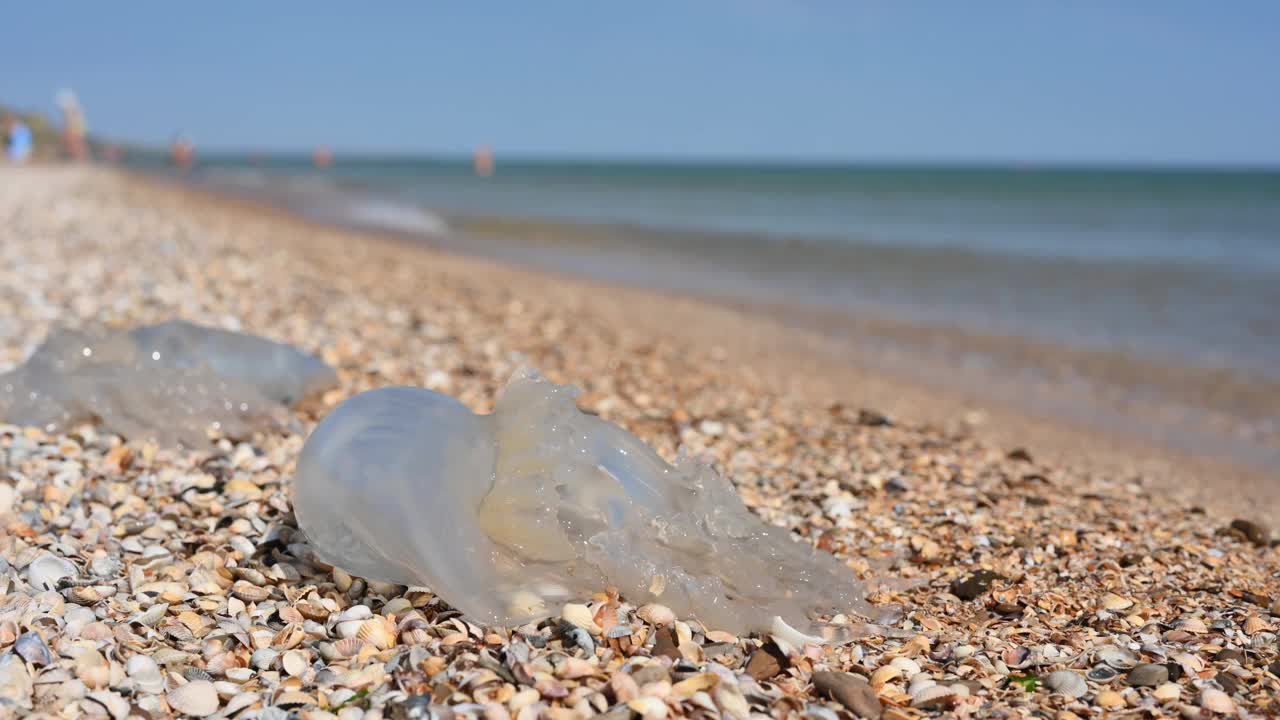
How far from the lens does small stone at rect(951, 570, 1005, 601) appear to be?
3.13 metres

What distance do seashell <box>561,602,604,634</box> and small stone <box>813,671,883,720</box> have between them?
0.60m

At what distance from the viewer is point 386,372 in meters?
5.59

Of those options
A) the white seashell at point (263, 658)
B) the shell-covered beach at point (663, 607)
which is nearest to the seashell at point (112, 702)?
the shell-covered beach at point (663, 607)

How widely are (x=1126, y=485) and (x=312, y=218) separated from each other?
62.7ft

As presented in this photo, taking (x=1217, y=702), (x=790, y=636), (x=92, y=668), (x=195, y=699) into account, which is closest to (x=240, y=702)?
(x=195, y=699)

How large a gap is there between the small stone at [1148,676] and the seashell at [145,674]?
2.46 meters

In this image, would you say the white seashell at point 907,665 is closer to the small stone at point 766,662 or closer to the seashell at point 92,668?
the small stone at point 766,662

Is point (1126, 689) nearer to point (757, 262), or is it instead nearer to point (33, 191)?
point (757, 262)

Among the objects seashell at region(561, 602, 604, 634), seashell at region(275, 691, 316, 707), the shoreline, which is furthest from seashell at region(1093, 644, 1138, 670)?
the shoreline

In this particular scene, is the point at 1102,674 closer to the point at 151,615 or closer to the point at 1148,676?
the point at 1148,676

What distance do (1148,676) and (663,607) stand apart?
50.3 inches

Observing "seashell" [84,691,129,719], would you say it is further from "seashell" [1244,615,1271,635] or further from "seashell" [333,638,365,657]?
"seashell" [1244,615,1271,635]

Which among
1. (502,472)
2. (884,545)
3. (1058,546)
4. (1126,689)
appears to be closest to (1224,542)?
(1058,546)

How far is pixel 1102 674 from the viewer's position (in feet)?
8.27
